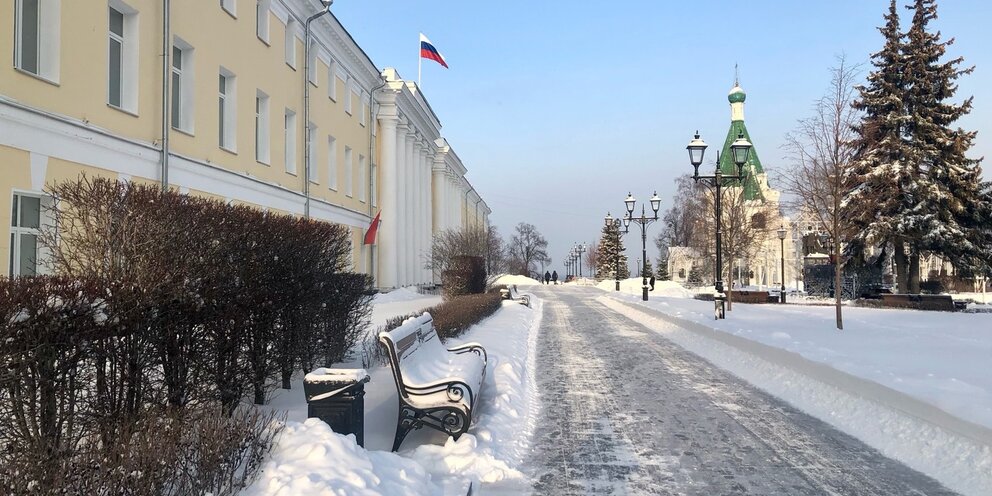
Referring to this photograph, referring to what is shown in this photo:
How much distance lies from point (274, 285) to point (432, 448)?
2.14 meters

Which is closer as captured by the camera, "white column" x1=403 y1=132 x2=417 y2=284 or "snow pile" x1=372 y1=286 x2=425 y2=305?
"snow pile" x1=372 y1=286 x2=425 y2=305

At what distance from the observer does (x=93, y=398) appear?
407cm

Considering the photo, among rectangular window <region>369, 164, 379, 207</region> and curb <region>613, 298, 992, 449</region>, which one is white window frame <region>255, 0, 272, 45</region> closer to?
rectangular window <region>369, 164, 379, 207</region>

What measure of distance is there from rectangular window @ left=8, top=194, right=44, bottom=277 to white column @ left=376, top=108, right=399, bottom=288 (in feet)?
79.7

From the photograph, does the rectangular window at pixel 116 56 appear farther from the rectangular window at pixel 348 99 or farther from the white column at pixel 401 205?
the white column at pixel 401 205

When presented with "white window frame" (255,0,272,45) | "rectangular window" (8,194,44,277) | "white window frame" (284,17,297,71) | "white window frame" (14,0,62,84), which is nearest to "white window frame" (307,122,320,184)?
"white window frame" (284,17,297,71)

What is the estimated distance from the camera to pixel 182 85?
16.4 m

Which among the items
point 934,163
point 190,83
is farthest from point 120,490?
point 934,163

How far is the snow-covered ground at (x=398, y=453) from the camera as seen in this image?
379 cm

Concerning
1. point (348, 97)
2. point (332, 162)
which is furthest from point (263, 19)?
point (348, 97)

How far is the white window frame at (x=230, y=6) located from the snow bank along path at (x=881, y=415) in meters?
15.5

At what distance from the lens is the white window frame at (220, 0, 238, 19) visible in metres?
18.2

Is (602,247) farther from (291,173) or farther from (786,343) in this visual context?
(786,343)

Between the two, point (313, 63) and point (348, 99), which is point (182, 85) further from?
point (348, 99)
